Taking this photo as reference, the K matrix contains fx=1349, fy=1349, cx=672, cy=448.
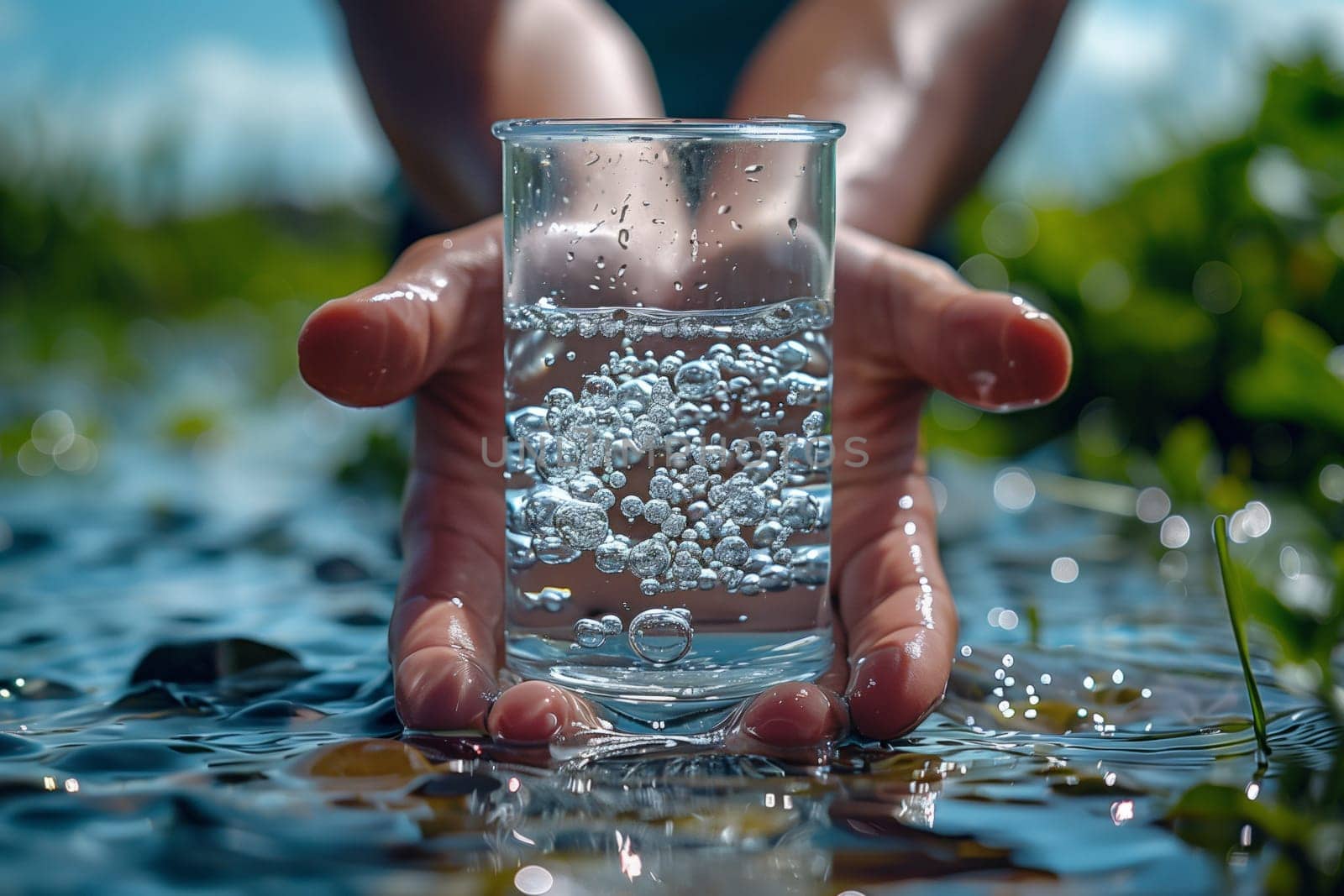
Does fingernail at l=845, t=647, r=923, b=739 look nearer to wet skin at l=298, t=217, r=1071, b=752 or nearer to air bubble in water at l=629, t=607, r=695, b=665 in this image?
wet skin at l=298, t=217, r=1071, b=752

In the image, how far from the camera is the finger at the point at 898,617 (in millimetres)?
1217

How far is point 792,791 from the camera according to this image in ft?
3.58

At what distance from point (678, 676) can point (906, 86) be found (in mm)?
1408

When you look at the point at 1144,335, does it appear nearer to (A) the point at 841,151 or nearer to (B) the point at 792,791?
(A) the point at 841,151

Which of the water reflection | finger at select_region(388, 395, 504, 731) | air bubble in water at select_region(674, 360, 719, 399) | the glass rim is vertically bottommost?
the water reflection

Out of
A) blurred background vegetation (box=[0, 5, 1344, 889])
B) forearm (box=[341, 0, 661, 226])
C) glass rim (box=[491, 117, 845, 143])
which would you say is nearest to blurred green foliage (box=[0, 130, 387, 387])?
blurred background vegetation (box=[0, 5, 1344, 889])

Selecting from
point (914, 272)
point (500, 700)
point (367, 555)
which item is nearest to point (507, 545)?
point (500, 700)

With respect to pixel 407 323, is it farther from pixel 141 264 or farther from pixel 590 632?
pixel 141 264

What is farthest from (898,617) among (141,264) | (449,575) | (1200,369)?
(141,264)

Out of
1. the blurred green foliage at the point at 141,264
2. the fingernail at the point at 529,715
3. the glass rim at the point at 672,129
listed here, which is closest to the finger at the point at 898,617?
the fingernail at the point at 529,715

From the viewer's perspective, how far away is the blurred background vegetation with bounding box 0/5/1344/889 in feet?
4.58

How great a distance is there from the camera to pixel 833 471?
67.2 inches

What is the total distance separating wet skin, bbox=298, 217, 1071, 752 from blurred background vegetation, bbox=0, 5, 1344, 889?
30cm

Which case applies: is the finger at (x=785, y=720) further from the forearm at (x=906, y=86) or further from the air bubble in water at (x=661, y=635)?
the forearm at (x=906, y=86)
